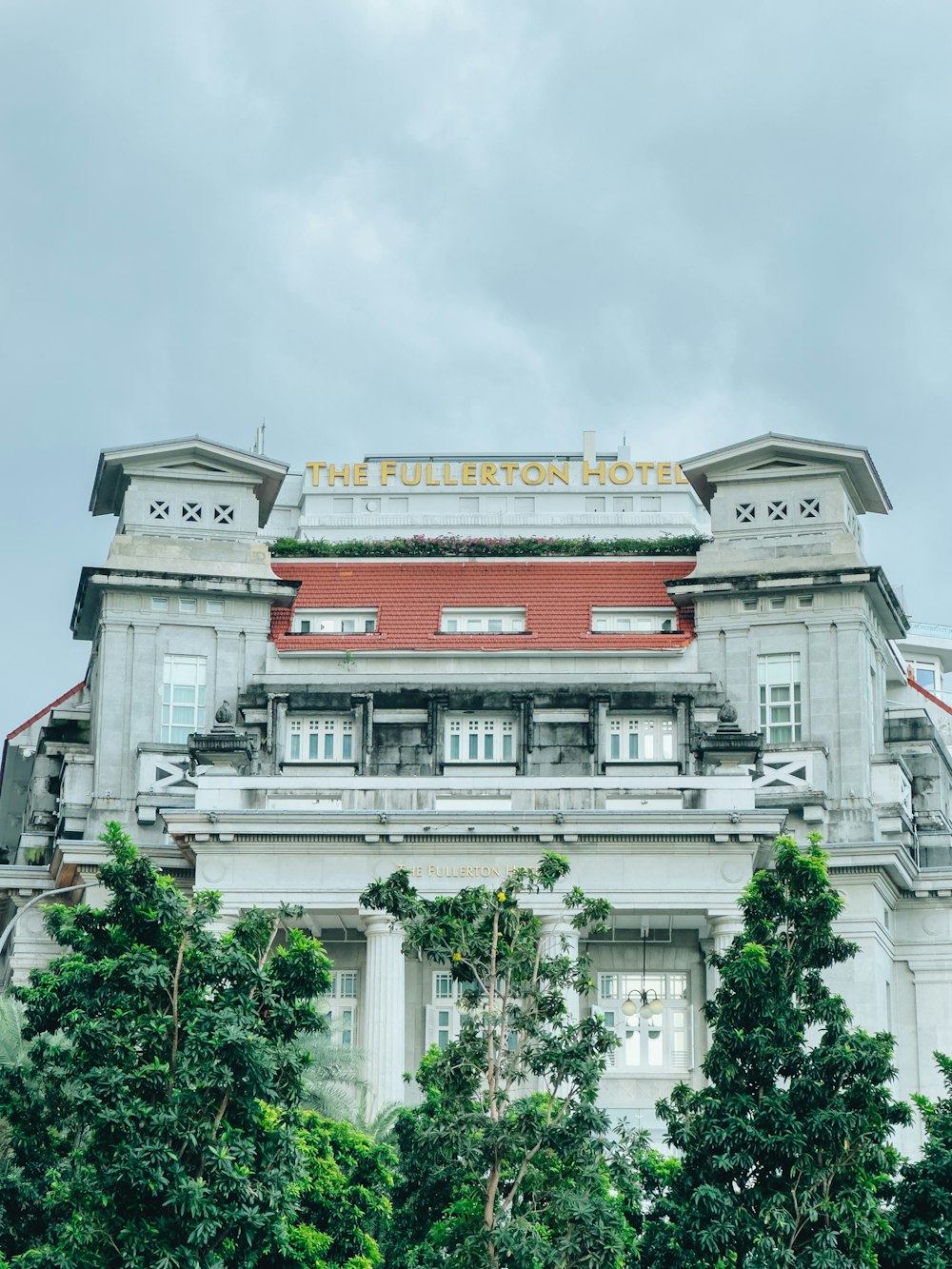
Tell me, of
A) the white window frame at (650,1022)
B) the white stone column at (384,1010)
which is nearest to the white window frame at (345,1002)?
the white stone column at (384,1010)

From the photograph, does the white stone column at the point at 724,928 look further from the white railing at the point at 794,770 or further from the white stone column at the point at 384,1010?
the white stone column at the point at 384,1010

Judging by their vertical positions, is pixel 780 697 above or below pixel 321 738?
above

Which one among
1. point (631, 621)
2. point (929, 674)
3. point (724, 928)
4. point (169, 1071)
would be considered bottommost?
A: point (169, 1071)

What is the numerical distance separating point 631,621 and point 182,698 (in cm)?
1416

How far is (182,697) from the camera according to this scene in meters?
79.3

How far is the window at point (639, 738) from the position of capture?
78.1m

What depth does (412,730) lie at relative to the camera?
78312 millimetres

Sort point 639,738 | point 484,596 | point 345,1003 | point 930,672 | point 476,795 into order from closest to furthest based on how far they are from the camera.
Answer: point 476,795 < point 345,1003 < point 639,738 < point 484,596 < point 930,672

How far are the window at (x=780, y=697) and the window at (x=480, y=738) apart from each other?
24.9ft

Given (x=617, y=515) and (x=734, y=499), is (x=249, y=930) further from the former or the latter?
(x=617, y=515)

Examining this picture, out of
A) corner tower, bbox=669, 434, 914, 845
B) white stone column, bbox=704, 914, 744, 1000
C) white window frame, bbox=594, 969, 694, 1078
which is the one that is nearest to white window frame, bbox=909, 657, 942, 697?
corner tower, bbox=669, 434, 914, 845

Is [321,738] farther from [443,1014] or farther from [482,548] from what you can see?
[482,548]

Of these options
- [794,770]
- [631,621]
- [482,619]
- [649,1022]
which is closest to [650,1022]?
[649,1022]

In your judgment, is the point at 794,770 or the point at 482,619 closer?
the point at 794,770
